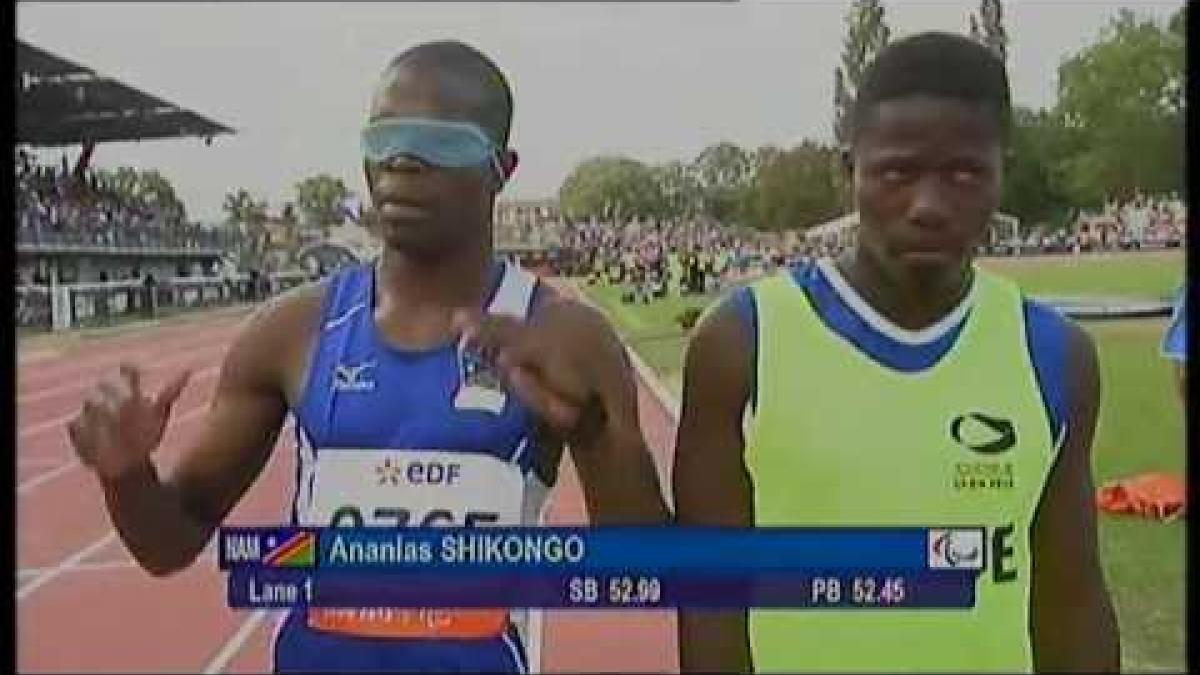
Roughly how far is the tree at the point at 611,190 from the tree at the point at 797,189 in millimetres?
Result: 135

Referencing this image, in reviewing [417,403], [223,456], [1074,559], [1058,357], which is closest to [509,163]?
[417,403]

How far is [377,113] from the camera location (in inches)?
93.6

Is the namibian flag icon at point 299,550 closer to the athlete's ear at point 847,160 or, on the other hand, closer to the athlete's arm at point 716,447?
the athlete's arm at point 716,447

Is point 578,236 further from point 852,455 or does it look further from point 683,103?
point 852,455

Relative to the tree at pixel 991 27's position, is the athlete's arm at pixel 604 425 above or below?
below

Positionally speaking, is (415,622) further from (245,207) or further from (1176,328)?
(1176,328)

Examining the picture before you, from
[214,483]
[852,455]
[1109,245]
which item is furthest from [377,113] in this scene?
[1109,245]

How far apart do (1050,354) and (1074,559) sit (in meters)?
0.27

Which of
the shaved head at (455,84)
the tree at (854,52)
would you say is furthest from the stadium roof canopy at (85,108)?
the tree at (854,52)

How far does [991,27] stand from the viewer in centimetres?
239

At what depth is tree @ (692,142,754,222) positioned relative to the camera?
7.82 feet

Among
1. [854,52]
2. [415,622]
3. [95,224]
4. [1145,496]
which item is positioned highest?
[854,52]

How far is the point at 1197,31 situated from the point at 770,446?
792 millimetres

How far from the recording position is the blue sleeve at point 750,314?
7.87ft
